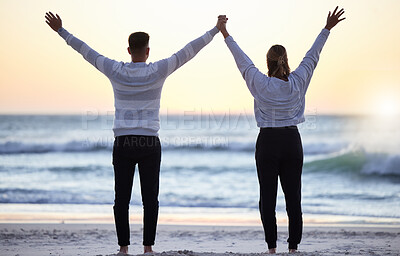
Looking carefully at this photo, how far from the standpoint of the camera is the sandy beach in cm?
509

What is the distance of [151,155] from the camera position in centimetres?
373

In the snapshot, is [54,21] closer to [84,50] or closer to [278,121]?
[84,50]

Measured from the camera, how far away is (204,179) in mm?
13461

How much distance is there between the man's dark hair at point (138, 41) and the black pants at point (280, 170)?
991mm

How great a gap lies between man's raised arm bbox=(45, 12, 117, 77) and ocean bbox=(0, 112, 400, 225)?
155 inches

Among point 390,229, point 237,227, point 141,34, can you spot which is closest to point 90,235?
point 237,227

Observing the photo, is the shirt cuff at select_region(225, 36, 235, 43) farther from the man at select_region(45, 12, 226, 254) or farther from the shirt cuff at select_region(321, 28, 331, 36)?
the shirt cuff at select_region(321, 28, 331, 36)

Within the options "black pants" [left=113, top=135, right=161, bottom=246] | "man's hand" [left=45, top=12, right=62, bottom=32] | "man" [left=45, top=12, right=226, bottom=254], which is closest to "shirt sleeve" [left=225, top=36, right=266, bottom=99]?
"man" [left=45, top=12, right=226, bottom=254]

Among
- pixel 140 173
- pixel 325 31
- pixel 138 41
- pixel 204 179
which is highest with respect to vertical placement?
pixel 325 31

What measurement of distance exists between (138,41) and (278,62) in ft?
3.17

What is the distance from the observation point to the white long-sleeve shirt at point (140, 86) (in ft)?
12.2

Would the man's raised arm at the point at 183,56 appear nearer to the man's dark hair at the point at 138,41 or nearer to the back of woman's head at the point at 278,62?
the man's dark hair at the point at 138,41

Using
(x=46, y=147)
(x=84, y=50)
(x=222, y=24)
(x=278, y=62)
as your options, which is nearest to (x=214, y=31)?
(x=222, y=24)

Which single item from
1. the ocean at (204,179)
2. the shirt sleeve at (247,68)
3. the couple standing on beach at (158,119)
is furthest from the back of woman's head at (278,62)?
the ocean at (204,179)
